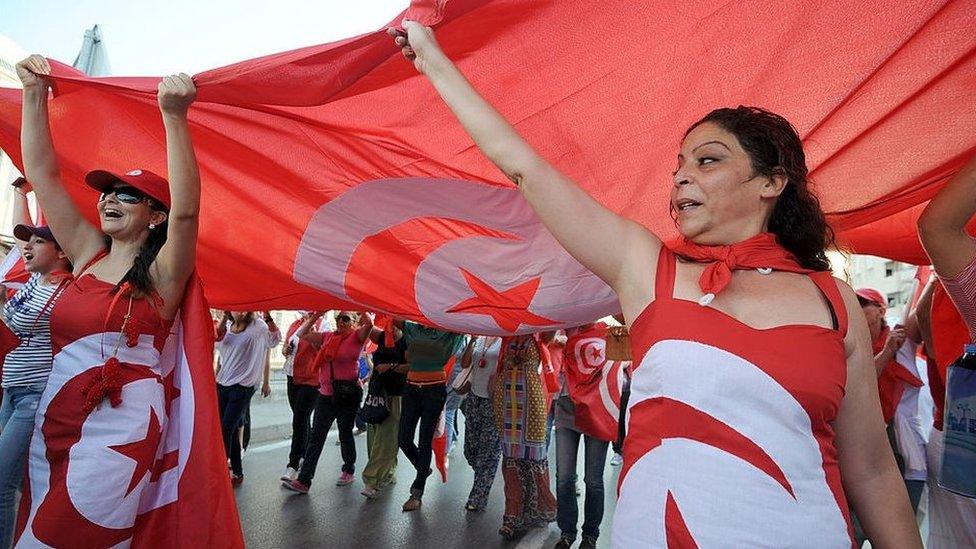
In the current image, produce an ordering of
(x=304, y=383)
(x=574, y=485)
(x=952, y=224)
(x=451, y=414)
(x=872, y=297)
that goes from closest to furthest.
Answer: (x=952, y=224)
(x=872, y=297)
(x=574, y=485)
(x=304, y=383)
(x=451, y=414)

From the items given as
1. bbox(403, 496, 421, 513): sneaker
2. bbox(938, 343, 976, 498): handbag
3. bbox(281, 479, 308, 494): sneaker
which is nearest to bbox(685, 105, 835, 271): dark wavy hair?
bbox(938, 343, 976, 498): handbag

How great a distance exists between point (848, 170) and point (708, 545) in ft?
6.64

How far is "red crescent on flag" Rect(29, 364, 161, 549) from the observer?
82.1 inches

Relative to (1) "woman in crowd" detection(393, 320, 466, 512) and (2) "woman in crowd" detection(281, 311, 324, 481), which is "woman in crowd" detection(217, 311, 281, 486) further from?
(1) "woman in crowd" detection(393, 320, 466, 512)

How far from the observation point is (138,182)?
2.53 metres

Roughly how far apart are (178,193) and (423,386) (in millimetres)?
4638

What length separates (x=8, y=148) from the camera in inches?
116

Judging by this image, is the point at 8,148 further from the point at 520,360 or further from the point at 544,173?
the point at 520,360

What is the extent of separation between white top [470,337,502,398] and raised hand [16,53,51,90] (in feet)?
15.4

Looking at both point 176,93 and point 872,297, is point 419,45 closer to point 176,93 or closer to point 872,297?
point 176,93

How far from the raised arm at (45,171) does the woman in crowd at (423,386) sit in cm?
411

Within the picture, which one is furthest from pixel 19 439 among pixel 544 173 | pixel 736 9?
pixel 736 9

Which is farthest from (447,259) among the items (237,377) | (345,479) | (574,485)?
(345,479)

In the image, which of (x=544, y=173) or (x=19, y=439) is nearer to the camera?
(x=544, y=173)
